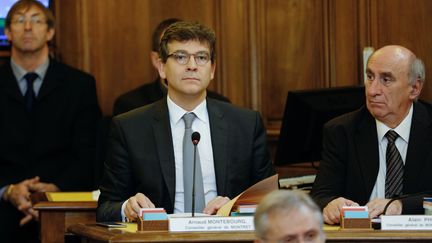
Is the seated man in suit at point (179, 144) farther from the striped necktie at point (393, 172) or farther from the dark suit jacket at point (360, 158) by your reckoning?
the striped necktie at point (393, 172)

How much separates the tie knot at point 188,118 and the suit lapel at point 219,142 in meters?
0.09

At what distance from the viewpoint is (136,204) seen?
4.67 m

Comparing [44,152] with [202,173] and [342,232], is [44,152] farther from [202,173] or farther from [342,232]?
[342,232]

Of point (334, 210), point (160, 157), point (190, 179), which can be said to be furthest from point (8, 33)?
point (334, 210)

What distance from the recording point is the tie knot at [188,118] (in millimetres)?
5109

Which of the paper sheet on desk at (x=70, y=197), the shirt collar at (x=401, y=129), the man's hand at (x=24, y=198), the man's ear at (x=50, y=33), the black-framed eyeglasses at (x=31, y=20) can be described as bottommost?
the man's hand at (x=24, y=198)

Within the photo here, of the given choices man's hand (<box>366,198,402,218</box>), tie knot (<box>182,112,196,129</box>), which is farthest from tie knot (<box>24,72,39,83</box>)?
man's hand (<box>366,198,402,218</box>)

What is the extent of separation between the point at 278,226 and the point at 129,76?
14.4ft

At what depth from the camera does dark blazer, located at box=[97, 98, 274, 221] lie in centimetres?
501

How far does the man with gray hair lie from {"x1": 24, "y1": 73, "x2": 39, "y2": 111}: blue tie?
13.2 ft

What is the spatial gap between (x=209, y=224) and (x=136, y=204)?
0.55m

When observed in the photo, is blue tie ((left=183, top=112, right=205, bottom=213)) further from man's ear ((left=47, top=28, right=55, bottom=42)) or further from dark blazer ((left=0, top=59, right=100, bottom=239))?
man's ear ((left=47, top=28, right=55, bottom=42))

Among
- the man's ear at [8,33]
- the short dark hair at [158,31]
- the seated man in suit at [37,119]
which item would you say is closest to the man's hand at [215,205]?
the short dark hair at [158,31]

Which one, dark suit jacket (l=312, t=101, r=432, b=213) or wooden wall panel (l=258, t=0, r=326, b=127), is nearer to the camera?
dark suit jacket (l=312, t=101, r=432, b=213)
